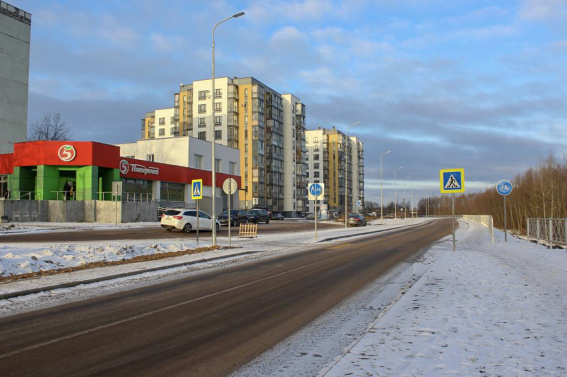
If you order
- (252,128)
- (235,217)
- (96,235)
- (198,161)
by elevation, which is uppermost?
(252,128)

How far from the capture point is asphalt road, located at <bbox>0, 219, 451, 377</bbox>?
484cm

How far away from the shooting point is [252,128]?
286 ft

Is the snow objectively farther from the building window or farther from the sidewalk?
the building window

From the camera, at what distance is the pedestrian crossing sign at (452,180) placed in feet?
54.6

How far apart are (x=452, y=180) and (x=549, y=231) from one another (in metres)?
7.73

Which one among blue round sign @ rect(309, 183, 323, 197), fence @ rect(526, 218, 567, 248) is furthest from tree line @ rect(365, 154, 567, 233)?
blue round sign @ rect(309, 183, 323, 197)

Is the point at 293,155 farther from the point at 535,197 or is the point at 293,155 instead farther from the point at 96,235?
the point at 96,235

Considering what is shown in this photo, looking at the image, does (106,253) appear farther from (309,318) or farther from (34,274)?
(309,318)

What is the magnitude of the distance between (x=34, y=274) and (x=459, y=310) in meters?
10.5

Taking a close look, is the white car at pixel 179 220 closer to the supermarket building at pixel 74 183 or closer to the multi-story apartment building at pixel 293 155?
the supermarket building at pixel 74 183

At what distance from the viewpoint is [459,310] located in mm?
6797

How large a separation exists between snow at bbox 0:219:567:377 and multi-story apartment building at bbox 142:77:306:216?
220 feet

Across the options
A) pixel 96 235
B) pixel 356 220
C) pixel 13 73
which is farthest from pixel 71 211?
pixel 13 73

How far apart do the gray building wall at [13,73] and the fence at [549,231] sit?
2565 inches
